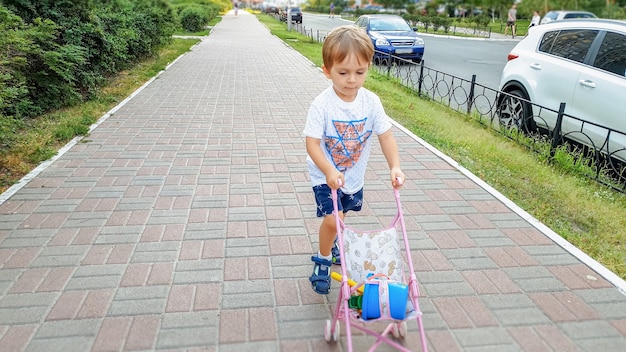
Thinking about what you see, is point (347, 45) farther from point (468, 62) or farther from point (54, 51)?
point (468, 62)

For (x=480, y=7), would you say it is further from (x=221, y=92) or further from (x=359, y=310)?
(x=359, y=310)

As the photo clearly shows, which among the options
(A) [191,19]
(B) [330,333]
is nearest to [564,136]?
(B) [330,333]

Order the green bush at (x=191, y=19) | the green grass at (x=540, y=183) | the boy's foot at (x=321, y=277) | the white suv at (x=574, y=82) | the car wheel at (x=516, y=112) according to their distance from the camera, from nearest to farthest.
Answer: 1. the boy's foot at (x=321, y=277)
2. the green grass at (x=540, y=183)
3. the white suv at (x=574, y=82)
4. the car wheel at (x=516, y=112)
5. the green bush at (x=191, y=19)

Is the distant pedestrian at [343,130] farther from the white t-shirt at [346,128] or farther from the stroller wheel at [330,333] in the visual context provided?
the stroller wheel at [330,333]

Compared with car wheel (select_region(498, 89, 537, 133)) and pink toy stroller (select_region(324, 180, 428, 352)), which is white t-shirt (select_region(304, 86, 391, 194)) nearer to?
pink toy stroller (select_region(324, 180, 428, 352))

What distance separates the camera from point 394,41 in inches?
566

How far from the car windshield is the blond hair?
1380 cm

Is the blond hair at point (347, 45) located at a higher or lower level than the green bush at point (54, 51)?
higher

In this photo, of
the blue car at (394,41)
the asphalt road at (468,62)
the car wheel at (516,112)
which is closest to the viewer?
the car wheel at (516,112)

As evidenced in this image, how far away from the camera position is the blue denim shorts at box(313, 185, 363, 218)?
109 inches

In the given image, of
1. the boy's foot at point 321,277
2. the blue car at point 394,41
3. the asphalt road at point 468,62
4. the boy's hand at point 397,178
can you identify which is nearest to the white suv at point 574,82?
the boy's hand at point 397,178

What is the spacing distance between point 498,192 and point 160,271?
3.44m

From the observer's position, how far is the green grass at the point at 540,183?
13.1 feet

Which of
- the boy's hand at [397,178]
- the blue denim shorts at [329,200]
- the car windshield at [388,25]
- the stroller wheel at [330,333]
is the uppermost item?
the car windshield at [388,25]
